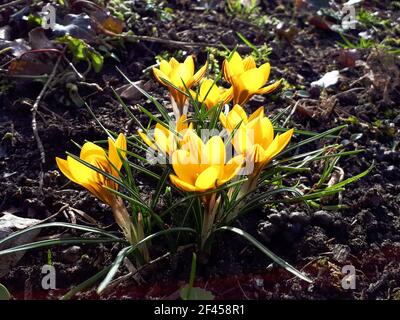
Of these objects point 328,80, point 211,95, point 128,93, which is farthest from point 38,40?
point 328,80

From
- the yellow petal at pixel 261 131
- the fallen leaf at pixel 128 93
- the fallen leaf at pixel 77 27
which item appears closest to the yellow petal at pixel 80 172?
the yellow petal at pixel 261 131

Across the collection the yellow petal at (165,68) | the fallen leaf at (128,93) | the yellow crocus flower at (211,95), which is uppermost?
the yellow petal at (165,68)

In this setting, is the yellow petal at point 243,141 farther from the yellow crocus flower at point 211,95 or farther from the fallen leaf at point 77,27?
the fallen leaf at point 77,27

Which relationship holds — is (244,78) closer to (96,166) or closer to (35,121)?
(96,166)

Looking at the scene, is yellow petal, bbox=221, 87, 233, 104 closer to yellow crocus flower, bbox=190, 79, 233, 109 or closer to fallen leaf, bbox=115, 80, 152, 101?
yellow crocus flower, bbox=190, 79, 233, 109

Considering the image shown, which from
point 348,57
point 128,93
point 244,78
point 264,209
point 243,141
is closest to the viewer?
point 243,141

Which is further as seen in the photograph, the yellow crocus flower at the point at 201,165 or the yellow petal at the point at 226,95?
the yellow petal at the point at 226,95
